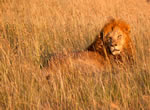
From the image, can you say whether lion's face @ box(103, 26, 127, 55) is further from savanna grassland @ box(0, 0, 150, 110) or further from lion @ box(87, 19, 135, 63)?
savanna grassland @ box(0, 0, 150, 110)

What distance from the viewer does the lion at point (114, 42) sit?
13.1 ft

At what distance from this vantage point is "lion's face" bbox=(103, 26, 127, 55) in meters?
3.97

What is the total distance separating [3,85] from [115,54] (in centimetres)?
184

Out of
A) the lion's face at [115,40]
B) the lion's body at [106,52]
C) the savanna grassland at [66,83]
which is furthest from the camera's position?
the lion's face at [115,40]

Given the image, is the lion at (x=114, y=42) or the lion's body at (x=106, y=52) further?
the lion at (x=114, y=42)

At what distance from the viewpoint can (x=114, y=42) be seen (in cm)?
392

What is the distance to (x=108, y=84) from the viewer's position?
318 cm

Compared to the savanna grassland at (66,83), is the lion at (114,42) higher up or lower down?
higher up

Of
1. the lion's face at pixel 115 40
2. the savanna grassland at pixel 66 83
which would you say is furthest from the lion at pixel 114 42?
the savanna grassland at pixel 66 83

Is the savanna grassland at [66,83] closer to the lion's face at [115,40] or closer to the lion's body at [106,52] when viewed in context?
the lion's body at [106,52]

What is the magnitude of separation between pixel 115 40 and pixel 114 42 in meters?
0.04

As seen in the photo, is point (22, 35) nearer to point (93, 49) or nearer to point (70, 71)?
point (93, 49)

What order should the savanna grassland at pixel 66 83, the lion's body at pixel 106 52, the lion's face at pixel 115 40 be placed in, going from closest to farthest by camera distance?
the savanna grassland at pixel 66 83, the lion's body at pixel 106 52, the lion's face at pixel 115 40

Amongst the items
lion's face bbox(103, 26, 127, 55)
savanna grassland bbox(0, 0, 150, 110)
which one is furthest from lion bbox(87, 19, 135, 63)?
savanna grassland bbox(0, 0, 150, 110)
